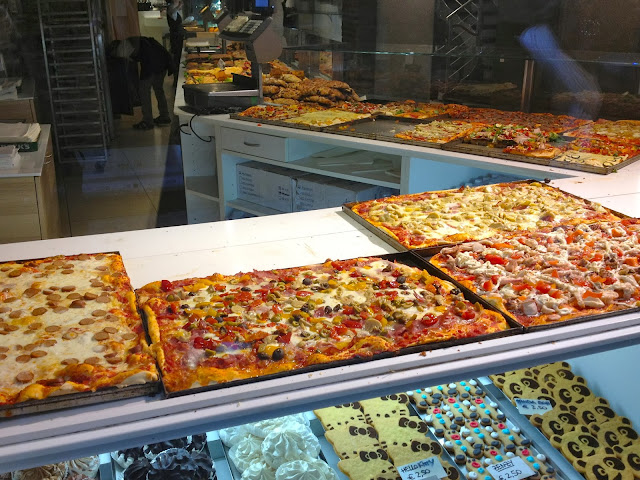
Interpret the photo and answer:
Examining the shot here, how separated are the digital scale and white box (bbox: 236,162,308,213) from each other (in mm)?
490

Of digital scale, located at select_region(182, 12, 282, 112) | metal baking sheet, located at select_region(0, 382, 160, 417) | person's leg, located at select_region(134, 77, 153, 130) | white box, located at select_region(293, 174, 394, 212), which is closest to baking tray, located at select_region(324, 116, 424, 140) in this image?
white box, located at select_region(293, 174, 394, 212)

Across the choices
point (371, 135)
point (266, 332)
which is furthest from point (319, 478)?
point (371, 135)

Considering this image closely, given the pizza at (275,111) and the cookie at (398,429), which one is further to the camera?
the pizza at (275,111)

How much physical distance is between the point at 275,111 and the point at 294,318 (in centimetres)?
292

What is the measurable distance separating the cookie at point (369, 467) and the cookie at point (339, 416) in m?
0.11

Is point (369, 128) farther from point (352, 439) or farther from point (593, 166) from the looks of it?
point (352, 439)

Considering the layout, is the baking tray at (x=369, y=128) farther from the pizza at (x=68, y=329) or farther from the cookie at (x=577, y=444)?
the pizza at (x=68, y=329)

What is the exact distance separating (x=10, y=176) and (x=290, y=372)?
293 centimetres

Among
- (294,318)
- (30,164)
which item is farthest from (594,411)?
(30,164)

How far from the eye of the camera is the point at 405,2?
4.83 m

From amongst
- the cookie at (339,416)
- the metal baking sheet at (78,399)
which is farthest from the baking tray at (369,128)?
the metal baking sheet at (78,399)

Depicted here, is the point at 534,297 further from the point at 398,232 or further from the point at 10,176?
the point at 10,176

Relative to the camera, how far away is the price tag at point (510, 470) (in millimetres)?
1963

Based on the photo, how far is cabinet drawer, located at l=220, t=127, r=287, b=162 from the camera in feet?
12.6
